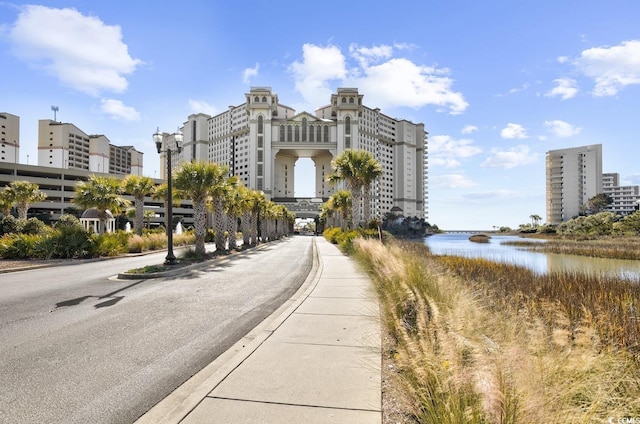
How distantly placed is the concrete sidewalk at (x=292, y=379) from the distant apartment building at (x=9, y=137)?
157837mm

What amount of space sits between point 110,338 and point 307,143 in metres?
149

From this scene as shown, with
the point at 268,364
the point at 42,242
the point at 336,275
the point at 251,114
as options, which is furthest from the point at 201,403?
the point at 251,114

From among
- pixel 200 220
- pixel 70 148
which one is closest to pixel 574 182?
pixel 200 220

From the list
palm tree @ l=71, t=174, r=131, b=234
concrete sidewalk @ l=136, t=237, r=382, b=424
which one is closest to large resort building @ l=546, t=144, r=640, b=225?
palm tree @ l=71, t=174, r=131, b=234

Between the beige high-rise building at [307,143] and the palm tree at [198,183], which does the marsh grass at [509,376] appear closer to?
the palm tree at [198,183]

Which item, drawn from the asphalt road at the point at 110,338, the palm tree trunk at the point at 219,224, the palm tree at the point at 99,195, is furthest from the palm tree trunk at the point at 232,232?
the asphalt road at the point at 110,338

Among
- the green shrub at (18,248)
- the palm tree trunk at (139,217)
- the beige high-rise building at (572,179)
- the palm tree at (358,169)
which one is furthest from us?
the beige high-rise building at (572,179)

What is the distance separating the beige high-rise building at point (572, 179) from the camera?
160 meters

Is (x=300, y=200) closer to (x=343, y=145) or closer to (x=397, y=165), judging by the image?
(x=343, y=145)

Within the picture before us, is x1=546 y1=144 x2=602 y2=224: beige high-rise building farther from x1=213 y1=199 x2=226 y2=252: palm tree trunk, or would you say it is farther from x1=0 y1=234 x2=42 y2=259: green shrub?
x1=0 y1=234 x2=42 y2=259: green shrub

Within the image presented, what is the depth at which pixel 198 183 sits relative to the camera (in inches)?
877

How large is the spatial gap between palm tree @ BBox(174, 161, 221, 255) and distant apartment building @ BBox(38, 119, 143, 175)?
427ft

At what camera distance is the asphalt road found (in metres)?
4.11

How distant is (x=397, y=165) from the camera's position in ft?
605
